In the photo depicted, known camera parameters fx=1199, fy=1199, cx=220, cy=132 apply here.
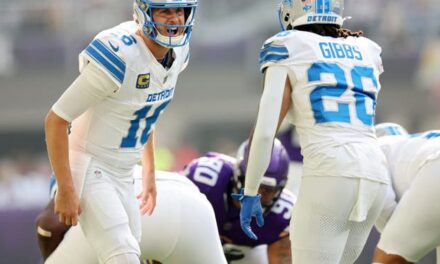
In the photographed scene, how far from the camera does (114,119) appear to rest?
4.86 m

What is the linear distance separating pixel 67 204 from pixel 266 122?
84 cm

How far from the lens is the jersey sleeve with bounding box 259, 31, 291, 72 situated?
475 cm

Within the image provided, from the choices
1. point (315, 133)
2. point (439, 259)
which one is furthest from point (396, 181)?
point (315, 133)

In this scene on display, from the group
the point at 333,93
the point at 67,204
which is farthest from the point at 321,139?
the point at 67,204

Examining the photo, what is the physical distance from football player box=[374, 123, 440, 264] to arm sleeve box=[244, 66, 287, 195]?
80 cm

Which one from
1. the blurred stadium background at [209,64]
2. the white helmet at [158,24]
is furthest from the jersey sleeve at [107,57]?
the blurred stadium background at [209,64]

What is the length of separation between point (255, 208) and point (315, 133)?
0.39 meters

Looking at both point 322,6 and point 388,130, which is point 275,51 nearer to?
point 322,6

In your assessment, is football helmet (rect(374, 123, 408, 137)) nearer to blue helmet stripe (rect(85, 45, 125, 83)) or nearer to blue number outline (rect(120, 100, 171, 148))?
blue number outline (rect(120, 100, 171, 148))

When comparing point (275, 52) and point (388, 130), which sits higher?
point (275, 52)

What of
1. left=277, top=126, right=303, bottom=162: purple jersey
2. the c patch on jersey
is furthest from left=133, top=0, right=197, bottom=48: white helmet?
left=277, top=126, right=303, bottom=162: purple jersey

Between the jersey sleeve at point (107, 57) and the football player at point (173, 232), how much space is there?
0.67 meters

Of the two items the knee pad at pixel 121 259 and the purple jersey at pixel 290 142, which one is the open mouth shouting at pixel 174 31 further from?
the purple jersey at pixel 290 142

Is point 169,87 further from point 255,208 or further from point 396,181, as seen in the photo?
point 396,181
